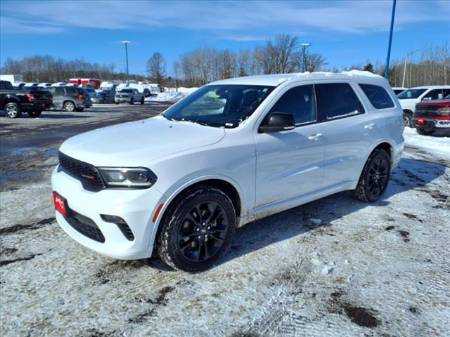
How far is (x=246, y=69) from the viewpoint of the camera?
68.8 m

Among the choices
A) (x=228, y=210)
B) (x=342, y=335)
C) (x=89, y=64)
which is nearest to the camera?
(x=342, y=335)

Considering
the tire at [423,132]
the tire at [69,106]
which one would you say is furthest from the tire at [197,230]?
the tire at [69,106]

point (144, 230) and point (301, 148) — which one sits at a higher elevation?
point (301, 148)

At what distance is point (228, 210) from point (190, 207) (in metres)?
0.44

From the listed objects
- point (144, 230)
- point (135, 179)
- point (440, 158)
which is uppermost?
point (135, 179)

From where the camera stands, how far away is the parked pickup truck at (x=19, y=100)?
778 inches

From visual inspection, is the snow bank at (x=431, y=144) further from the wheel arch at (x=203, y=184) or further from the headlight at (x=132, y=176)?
the headlight at (x=132, y=176)

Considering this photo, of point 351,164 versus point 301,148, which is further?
point 351,164

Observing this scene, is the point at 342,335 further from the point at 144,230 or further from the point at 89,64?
the point at 89,64

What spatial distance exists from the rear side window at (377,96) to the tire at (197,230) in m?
2.95

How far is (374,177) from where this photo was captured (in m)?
5.52

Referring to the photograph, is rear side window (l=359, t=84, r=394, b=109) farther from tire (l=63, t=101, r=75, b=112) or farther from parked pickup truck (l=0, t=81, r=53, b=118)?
tire (l=63, t=101, r=75, b=112)

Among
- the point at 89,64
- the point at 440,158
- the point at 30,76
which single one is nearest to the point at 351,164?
the point at 440,158

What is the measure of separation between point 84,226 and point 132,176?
2.39 ft
